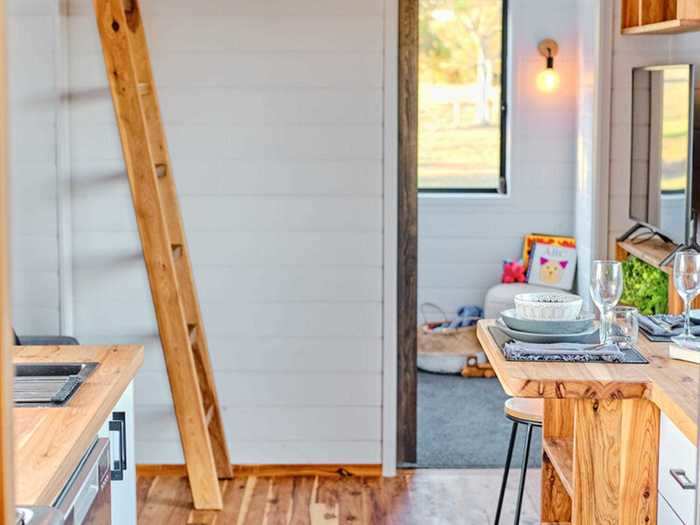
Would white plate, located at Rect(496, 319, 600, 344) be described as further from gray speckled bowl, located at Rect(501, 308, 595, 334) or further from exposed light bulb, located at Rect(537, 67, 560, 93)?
exposed light bulb, located at Rect(537, 67, 560, 93)

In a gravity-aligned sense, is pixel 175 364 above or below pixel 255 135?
below

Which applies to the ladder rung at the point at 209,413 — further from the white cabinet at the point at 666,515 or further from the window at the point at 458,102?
the window at the point at 458,102

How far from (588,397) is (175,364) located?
198cm

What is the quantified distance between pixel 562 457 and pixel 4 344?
2416 millimetres

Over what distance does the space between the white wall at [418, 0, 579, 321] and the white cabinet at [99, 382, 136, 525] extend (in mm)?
4169

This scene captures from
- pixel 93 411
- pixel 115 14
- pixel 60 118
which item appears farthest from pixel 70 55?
pixel 93 411

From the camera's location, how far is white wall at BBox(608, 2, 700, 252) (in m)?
5.37

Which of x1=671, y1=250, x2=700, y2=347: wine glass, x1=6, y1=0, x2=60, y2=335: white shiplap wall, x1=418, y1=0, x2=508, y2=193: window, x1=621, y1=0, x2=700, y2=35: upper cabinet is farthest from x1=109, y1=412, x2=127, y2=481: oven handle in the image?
x1=418, y1=0, x2=508, y2=193: window

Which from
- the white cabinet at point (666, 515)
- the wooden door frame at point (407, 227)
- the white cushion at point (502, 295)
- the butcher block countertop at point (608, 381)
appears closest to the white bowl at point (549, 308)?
the butcher block countertop at point (608, 381)

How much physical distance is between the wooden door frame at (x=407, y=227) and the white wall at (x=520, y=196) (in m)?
2.25

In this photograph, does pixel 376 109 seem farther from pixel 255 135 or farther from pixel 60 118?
pixel 60 118

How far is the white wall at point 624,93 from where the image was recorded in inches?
211

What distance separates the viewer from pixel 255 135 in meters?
4.61

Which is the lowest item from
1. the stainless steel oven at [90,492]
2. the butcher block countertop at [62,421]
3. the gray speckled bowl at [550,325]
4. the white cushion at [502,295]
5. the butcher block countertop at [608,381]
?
the white cushion at [502,295]
